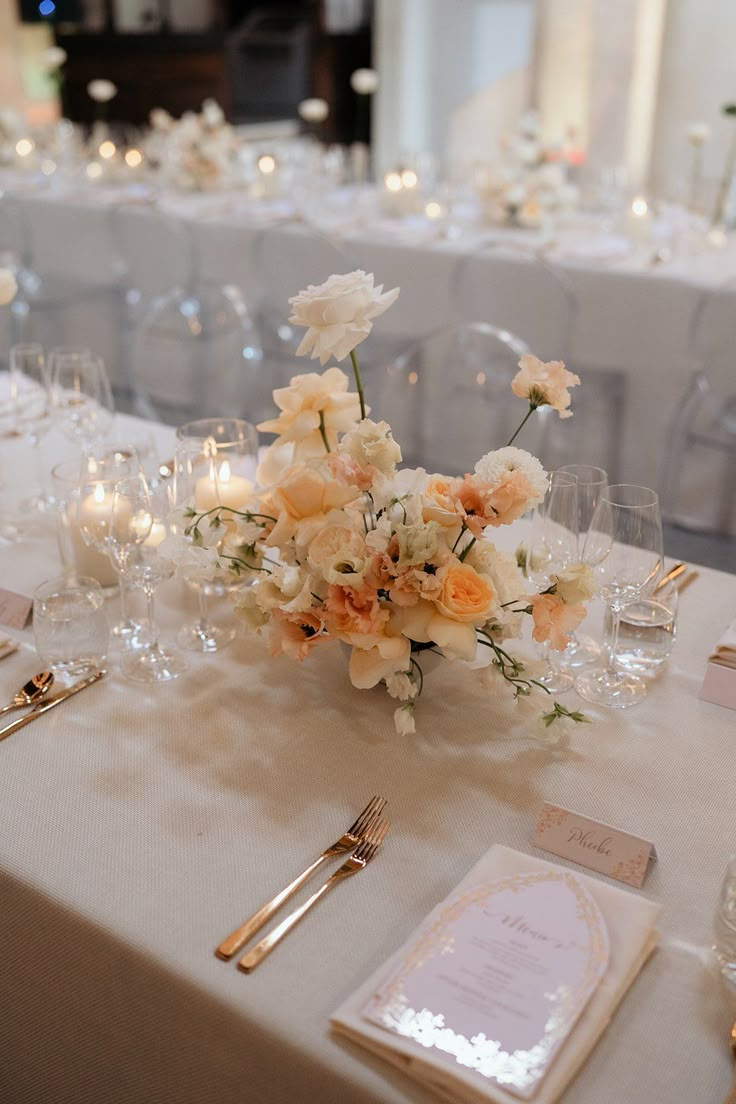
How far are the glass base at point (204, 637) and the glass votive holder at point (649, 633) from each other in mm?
521

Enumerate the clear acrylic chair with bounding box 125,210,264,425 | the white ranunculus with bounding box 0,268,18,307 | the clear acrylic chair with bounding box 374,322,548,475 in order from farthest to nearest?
the clear acrylic chair with bounding box 125,210,264,425 → the clear acrylic chair with bounding box 374,322,548,475 → the white ranunculus with bounding box 0,268,18,307

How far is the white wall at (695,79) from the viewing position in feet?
18.4

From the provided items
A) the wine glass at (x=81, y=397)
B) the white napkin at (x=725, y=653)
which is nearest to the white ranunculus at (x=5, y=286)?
the wine glass at (x=81, y=397)

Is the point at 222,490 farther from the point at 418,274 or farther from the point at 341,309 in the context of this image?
the point at 418,274

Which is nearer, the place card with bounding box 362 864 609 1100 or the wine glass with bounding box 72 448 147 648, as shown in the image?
the place card with bounding box 362 864 609 1100

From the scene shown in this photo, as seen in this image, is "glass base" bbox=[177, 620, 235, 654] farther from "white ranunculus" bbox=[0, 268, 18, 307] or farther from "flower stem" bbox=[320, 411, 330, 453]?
"white ranunculus" bbox=[0, 268, 18, 307]

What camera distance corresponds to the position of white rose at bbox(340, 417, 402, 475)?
1.14 meters

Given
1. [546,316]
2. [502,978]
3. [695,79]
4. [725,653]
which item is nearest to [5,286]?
[725,653]

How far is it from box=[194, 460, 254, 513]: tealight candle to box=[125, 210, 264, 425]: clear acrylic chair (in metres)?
2.53

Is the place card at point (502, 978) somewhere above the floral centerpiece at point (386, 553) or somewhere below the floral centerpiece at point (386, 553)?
below

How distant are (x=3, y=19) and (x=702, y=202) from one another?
6.57m

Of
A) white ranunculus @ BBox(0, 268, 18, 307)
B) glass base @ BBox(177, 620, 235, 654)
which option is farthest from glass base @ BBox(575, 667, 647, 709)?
white ranunculus @ BBox(0, 268, 18, 307)

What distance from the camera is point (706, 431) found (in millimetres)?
3334

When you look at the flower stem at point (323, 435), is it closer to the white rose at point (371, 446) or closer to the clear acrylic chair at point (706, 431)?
the white rose at point (371, 446)
